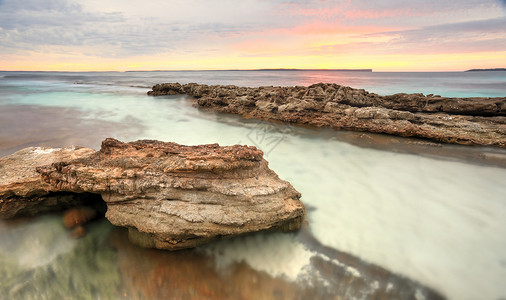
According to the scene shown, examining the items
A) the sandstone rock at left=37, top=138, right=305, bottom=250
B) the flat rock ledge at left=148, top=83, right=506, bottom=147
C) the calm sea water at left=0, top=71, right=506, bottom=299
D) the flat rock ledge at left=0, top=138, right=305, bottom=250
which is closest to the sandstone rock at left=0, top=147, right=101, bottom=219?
the flat rock ledge at left=0, top=138, right=305, bottom=250

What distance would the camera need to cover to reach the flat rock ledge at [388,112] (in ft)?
24.8

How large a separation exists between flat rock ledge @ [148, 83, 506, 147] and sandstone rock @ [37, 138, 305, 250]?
676cm

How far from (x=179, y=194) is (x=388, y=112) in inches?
333

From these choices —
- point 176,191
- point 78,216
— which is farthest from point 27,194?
point 176,191

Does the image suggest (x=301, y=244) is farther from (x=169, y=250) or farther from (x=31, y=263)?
(x=31, y=263)

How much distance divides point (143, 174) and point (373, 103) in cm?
1091

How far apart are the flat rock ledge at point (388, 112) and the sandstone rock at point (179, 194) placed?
6.76m

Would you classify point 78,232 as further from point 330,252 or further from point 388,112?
point 388,112

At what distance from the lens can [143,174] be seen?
10.8 ft

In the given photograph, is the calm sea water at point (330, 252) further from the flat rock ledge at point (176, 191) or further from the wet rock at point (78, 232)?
the flat rock ledge at point (176, 191)

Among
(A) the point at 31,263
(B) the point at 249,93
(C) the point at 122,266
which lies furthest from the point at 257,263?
(B) the point at 249,93

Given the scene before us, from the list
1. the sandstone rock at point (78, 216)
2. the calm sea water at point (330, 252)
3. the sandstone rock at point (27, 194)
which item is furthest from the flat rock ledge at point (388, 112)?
the sandstone rock at point (27, 194)

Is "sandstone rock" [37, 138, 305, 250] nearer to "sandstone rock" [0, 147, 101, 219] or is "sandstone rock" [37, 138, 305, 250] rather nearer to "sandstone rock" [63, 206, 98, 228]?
"sandstone rock" [0, 147, 101, 219]

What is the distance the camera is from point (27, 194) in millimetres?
3719
